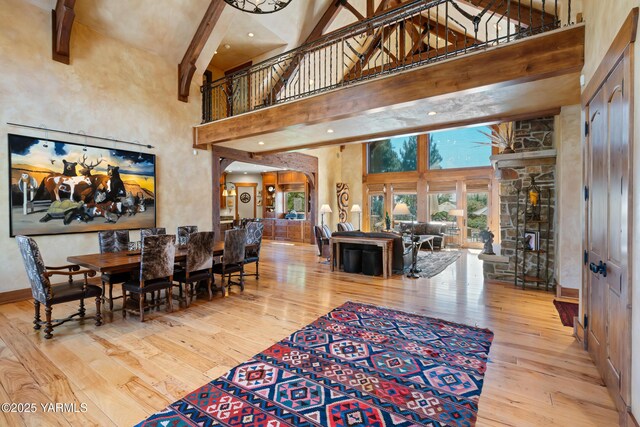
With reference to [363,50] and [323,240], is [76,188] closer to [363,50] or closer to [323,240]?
[323,240]

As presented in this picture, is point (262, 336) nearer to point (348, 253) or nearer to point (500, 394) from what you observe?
point (500, 394)

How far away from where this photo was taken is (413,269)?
234 inches

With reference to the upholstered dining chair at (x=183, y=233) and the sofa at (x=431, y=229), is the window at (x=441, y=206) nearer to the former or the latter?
the sofa at (x=431, y=229)

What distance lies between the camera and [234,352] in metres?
2.76

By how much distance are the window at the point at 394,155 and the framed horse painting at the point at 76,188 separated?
8229 mm

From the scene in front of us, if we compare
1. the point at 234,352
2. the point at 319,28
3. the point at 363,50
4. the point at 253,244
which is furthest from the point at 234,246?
the point at 363,50

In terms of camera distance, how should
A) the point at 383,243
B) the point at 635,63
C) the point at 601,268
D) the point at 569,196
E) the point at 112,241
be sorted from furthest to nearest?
the point at 383,243, the point at 112,241, the point at 569,196, the point at 601,268, the point at 635,63

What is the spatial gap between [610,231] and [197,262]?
4244 mm

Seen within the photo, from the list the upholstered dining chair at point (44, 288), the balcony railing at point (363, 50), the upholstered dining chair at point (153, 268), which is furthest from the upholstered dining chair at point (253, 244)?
the upholstered dining chair at point (44, 288)

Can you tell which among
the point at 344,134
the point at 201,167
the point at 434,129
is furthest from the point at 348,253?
the point at 201,167

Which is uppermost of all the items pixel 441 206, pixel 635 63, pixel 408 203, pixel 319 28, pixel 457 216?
pixel 319 28

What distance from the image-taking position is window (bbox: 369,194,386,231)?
11.7m

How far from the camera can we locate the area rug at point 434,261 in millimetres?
6234

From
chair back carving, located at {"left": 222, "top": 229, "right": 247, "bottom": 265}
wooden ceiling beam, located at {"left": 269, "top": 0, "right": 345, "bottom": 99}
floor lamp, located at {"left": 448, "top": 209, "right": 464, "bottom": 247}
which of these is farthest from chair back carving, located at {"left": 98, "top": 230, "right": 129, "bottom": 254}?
floor lamp, located at {"left": 448, "top": 209, "right": 464, "bottom": 247}
